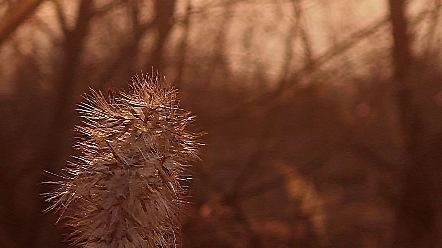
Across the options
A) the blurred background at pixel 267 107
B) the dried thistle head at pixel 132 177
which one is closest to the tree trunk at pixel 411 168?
the blurred background at pixel 267 107

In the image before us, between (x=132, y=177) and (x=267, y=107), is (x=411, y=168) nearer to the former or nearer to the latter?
(x=267, y=107)

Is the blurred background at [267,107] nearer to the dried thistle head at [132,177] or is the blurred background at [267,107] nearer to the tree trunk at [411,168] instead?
the tree trunk at [411,168]

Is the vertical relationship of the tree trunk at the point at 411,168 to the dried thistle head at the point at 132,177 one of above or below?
above

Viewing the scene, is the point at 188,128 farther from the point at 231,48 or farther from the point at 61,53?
the point at 61,53

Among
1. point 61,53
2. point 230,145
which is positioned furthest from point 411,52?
point 61,53

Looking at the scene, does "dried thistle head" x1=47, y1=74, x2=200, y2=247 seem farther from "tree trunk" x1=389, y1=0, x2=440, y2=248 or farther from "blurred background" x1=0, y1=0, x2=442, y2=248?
"tree trunk" x1=389, y1=0, x2=440, y2=248

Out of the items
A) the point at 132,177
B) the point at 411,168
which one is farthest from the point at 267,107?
the point at 132,177

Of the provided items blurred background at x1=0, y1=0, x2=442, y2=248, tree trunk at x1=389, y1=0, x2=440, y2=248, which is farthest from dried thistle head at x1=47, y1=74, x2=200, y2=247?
tree trunk at x1=389, y1=0, x2=440, y2=248
